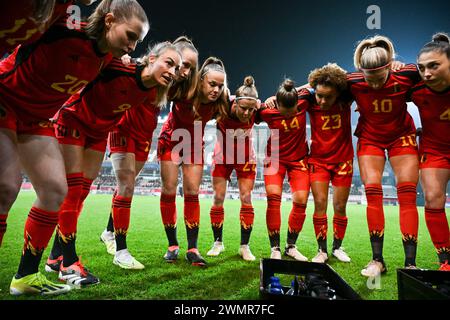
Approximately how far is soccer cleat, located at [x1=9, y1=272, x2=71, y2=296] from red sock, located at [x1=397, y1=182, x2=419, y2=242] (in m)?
3.14

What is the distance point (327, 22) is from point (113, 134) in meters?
21.7

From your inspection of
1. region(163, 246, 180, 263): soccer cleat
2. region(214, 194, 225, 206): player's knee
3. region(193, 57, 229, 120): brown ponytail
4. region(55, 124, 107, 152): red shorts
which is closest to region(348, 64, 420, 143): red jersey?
region(193, 57, 229, 120): brown ponytail

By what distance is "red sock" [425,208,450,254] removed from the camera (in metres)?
3.02

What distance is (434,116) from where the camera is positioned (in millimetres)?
3158

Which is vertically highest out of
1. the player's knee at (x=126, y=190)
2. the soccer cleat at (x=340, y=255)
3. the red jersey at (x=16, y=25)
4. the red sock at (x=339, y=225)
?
the red jersey at (x=16, y=25)

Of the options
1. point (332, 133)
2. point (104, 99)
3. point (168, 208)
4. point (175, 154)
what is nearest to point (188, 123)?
point (175, 154)

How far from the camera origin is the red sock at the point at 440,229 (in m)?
3.02

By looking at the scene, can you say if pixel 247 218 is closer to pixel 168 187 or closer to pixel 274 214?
pixel 274 214

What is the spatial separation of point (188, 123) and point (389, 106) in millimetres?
2298

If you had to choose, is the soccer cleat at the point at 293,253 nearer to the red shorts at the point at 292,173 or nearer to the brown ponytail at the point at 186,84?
the red shorts at the point at 292,173

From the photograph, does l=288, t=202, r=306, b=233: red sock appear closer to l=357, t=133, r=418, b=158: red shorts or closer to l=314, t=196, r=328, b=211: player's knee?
l=314, t=196, r=328, b=211: player's knee

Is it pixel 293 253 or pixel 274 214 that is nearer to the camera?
pixel 274 214

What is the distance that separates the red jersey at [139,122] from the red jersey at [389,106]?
2.42 meters

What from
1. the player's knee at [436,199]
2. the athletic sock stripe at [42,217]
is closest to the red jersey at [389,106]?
the player's knee at [436,199]
